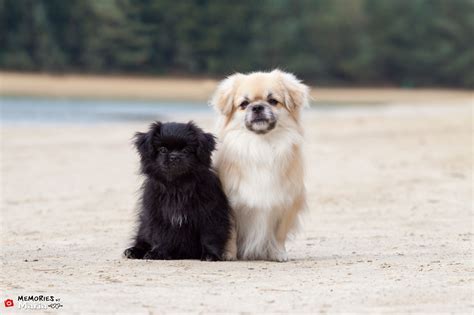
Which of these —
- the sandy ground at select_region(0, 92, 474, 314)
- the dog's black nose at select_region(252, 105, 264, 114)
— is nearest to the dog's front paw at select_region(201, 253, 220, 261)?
the sandy ground at select_region(0, 92, 474, 314)

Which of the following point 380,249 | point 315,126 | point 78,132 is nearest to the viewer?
point 380,249

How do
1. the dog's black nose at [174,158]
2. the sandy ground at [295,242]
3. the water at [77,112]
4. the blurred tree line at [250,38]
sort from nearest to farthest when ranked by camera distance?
the sandy ground at [295,242] → the dog's black nose at [174,158] → the water at [77,112] → the blurred tree line at [250,38]

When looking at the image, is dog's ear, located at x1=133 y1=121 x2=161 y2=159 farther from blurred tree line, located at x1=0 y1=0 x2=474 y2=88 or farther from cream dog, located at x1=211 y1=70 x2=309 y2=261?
blurred tree line, located at x1=0 y1=0 x2=474 y2=88

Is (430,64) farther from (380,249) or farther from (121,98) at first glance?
(380,249)

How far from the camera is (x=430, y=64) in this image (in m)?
67.6

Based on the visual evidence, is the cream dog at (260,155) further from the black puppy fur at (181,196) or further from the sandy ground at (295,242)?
the sandy ground at (295,242)

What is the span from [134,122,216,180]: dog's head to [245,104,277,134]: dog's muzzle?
29cm

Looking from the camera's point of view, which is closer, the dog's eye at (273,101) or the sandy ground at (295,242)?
the sandy ground at (295,242)

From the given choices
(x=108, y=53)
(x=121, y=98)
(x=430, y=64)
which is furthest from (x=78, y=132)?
(x=430, y=64)

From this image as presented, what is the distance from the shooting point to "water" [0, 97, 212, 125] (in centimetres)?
2667

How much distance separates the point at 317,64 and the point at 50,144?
45.6 m

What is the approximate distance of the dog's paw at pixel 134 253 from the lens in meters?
6.29

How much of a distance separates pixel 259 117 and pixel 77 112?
26012 millimetres

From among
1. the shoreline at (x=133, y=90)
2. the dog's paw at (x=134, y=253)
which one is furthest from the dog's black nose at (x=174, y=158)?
the shoreline at (x=133, y=90)
